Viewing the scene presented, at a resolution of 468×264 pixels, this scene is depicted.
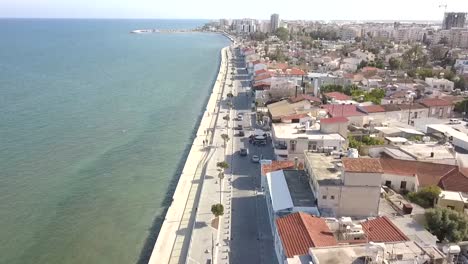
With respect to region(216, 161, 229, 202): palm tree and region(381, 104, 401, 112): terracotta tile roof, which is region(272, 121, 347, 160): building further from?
region(381, 104, 401, 112): terracotta tile roof

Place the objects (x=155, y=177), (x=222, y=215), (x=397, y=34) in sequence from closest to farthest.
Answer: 1. (x=222, y=215)
2. (x=155, y=177)
3. (x=397, y=34)

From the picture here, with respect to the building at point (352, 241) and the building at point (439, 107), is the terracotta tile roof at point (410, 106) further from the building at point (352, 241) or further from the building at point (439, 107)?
the building at point (352, 241)

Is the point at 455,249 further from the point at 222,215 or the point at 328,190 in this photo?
the point at 222,215

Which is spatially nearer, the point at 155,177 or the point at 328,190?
the point at 328,190

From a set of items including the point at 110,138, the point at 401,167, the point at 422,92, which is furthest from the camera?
the point at 422,92

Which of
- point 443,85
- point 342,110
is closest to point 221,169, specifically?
point 342,110

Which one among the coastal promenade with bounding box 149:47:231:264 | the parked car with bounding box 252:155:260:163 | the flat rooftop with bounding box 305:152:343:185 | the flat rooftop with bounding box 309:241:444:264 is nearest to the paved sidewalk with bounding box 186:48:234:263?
the coastal promenade with bounding box 149:47:231:264

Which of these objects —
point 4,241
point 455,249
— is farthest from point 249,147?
point 455,249

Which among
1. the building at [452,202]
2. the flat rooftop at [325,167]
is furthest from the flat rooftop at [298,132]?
the building at [452,202]

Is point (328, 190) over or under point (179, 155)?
over
